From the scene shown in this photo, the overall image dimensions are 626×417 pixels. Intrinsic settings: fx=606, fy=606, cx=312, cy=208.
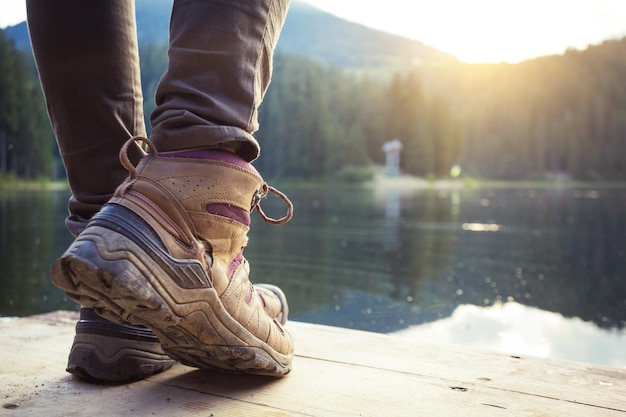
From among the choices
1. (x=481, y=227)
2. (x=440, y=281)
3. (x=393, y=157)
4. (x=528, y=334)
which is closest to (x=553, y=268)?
(x=440, y=281)

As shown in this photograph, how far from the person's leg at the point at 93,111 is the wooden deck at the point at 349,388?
4 centimetres

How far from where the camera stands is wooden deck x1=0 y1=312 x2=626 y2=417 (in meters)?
0.69

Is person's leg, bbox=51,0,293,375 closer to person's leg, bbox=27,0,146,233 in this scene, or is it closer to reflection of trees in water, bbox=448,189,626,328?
person's leg, bbox=27,0,146,233

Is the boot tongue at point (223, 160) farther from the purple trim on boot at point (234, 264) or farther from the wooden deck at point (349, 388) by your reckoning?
the wooden deck at point (349, 388)

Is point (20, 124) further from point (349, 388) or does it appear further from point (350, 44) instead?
point (350, 44)

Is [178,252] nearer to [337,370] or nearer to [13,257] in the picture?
[337,370]

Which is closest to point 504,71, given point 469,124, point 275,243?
point 469,124

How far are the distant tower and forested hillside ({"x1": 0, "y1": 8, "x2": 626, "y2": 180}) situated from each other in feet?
1.82

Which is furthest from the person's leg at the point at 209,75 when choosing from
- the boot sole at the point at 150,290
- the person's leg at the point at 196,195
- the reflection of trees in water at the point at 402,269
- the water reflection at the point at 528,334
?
the reflection of trees in water at the point at 402,269

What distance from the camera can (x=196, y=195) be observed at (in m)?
0.68

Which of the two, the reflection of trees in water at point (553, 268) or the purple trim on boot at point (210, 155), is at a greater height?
the purple trim on boot at point (210, 155)

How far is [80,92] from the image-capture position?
80cm

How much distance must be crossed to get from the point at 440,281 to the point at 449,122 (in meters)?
31.2

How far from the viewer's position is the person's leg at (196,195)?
0.61 meters
